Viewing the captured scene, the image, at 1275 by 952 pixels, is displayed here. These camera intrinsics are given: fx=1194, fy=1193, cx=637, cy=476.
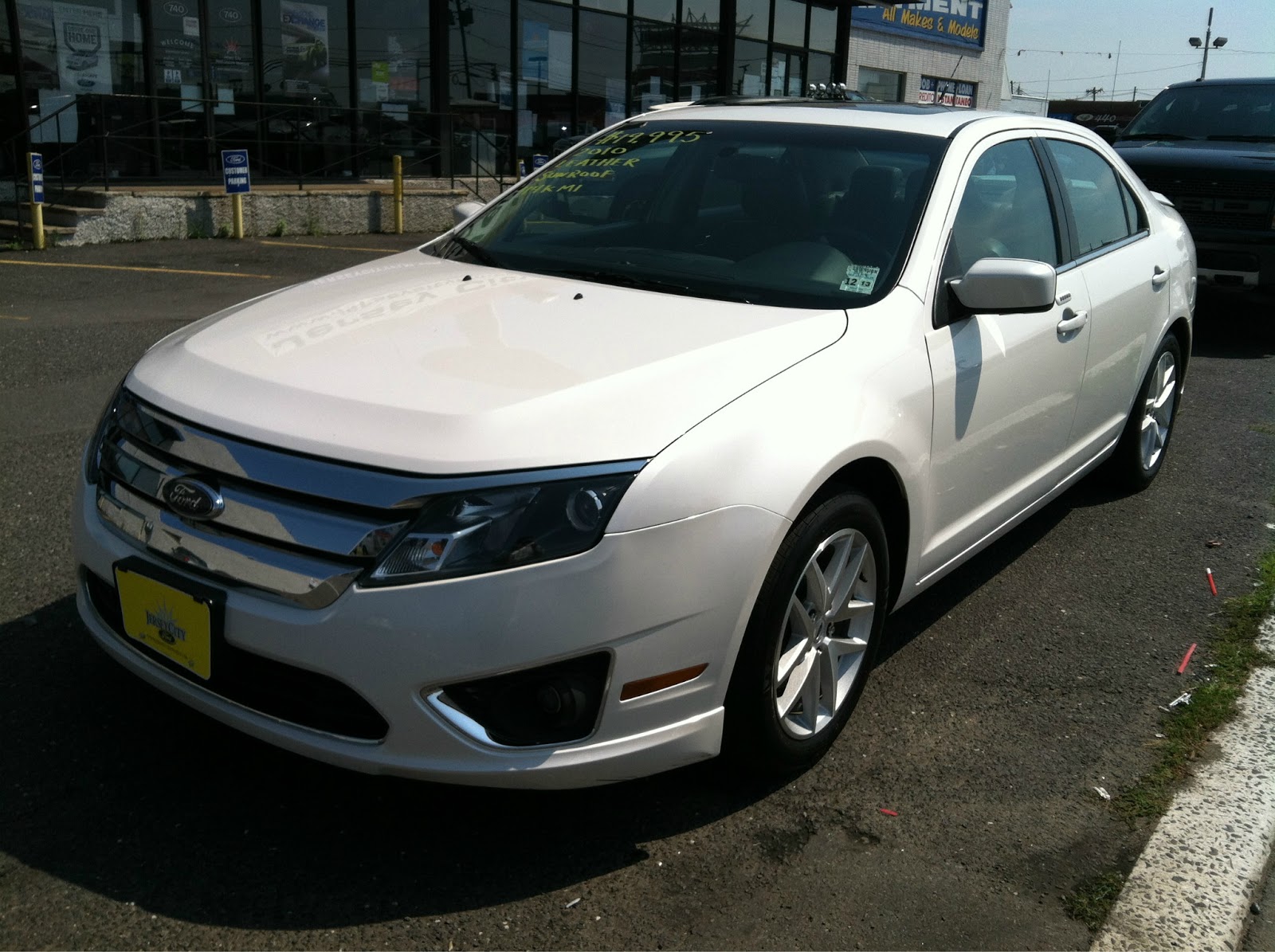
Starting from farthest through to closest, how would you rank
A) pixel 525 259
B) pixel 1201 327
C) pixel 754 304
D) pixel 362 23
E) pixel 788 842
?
pixel 362 23
pixel 1201 327
pixel 525 259
pixel 754 304
pixel 788 842

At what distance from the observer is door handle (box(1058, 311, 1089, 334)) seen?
4.00 m

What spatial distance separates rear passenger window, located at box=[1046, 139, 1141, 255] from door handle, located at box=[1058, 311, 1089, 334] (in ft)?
1.10

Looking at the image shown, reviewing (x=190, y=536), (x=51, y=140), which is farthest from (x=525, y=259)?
(x=51, y=140)

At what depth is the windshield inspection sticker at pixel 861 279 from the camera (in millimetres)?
3322

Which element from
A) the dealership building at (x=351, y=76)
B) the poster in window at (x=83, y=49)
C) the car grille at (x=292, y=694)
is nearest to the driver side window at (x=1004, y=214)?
the car grille at (x=292, y=694)

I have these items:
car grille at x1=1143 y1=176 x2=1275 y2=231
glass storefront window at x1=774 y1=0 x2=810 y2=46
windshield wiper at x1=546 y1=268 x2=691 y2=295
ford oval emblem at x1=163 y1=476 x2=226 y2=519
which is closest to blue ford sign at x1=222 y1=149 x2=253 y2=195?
car grille at x1=1143 y1=176 x2=1275 y2=231

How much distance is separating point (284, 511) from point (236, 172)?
11.6 meters

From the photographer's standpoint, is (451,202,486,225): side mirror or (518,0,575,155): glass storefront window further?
(518,0,575,155): glass storefront window

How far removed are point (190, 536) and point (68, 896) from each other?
0.77m

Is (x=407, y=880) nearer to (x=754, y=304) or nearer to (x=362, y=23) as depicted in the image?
(x=754, y=304)

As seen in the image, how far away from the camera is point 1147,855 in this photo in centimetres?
281

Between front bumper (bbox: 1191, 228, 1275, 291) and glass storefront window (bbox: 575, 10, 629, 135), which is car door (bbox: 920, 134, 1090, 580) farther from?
glass storefront window (bbox: 575, 10, 629, 135)

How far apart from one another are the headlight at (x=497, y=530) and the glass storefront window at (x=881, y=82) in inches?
998

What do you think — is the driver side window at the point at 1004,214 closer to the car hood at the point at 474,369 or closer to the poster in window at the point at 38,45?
the car hood at the point at 474,369
